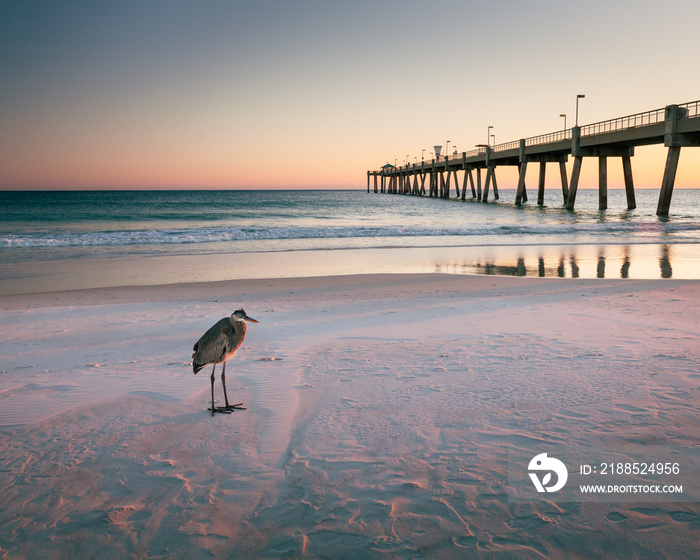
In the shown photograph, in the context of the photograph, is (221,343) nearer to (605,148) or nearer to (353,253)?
(353,253)

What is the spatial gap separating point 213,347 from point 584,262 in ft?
41.9

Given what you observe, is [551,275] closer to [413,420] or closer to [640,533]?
[413,420]

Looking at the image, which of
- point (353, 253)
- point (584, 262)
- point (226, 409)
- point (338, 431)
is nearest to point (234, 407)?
point (226, 409)

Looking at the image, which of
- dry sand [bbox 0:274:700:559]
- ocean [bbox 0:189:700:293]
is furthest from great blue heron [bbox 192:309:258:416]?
ocean [bbox 0:189:700:293]

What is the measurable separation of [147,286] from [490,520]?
9.73 metres

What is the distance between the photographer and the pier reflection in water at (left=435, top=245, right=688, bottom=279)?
39.3 feet

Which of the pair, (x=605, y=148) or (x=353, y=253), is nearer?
(x=353, y=253)

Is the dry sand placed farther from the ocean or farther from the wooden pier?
the wooden pier

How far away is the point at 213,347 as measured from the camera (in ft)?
13.1

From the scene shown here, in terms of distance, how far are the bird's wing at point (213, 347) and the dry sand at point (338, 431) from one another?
47cm

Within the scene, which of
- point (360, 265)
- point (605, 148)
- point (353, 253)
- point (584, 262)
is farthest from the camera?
point (605, 148)

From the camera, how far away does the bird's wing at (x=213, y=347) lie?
158 inches

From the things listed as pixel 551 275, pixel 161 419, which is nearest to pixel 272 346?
pixel 161 419

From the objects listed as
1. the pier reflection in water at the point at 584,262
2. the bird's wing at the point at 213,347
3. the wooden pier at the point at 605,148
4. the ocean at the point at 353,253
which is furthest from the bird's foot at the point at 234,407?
the wooden pier at the point at 605,148
